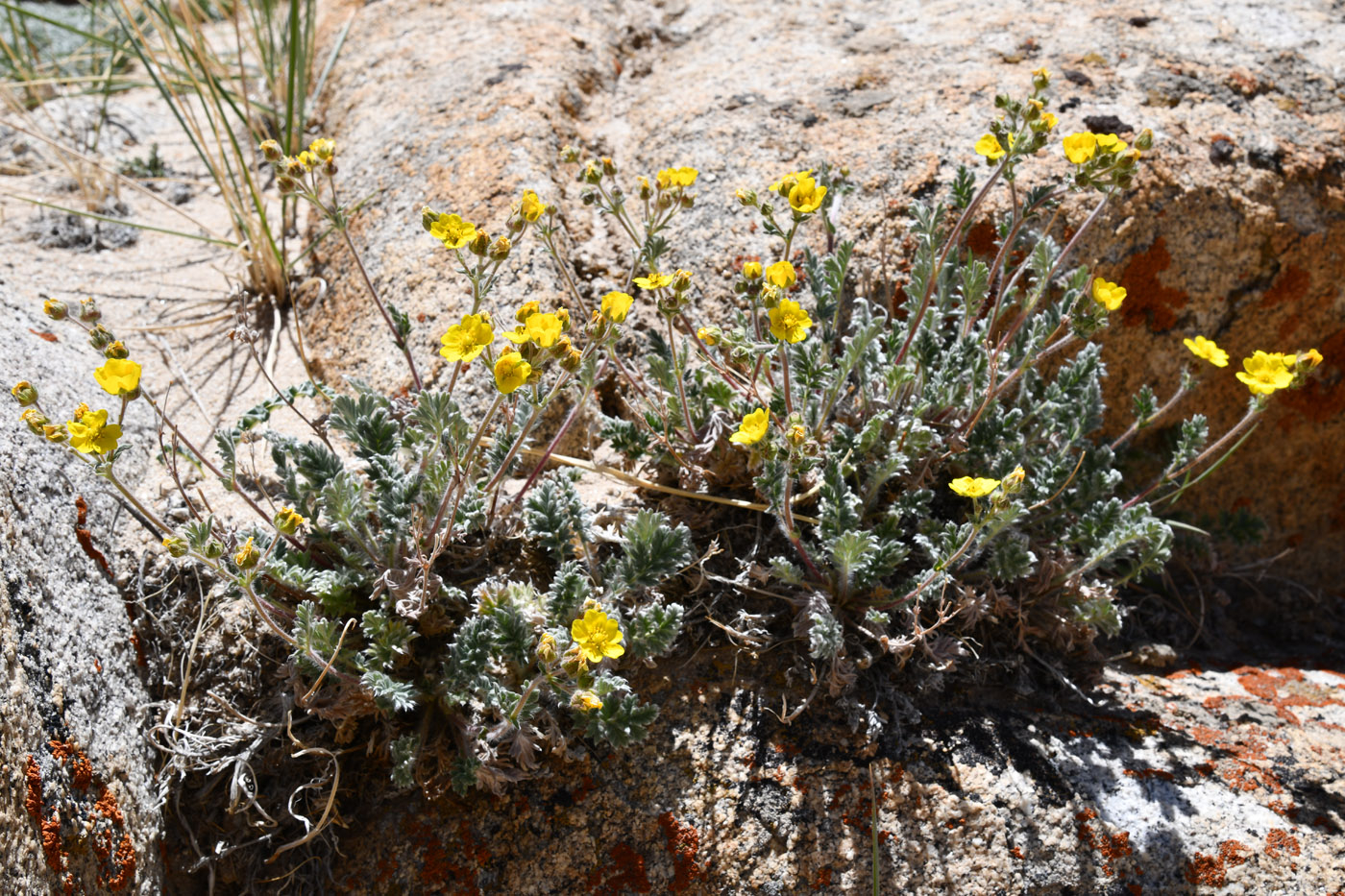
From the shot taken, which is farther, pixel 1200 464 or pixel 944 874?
pixel 1200 464

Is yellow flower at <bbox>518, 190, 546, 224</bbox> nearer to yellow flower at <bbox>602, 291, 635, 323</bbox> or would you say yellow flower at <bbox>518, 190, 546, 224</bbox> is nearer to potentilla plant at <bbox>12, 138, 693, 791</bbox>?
potentilla plant at <bbox>12, 138, 693, 791</bbox>

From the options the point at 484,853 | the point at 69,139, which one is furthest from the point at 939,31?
the point at 69,139

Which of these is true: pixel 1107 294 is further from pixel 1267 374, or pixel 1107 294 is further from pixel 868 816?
pixel 868 816

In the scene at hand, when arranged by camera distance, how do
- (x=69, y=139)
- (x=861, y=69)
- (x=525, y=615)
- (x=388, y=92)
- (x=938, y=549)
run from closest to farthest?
(x=525, y=615) → (x=938, y=549) → (x=861, y=69) → (x=388, y=92) → (x=69, y=139)

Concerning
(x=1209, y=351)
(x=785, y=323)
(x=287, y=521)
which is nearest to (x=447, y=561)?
(x=287, y=521)

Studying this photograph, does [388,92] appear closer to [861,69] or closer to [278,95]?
[278,95]

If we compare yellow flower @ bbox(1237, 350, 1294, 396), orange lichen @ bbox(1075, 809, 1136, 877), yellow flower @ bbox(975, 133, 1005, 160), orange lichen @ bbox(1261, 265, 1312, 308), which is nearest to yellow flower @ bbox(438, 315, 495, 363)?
yellow flower @ bbox(975, 133, 1005, 160)
